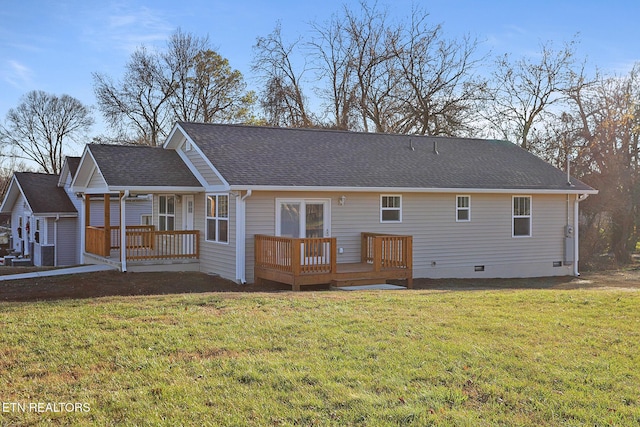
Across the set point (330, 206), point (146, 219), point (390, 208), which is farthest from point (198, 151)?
point (146, 219)

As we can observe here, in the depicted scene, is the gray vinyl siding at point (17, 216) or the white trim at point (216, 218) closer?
the white trim at point (216, 218)

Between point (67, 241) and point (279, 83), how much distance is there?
1668 cm

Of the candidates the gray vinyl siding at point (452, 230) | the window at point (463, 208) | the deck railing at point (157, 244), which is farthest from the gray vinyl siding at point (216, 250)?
the window at point (463, 208)

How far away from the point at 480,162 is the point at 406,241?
20.8ft

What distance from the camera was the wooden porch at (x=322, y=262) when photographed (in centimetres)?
1439

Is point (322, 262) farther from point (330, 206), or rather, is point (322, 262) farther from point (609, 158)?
point (609, 158)

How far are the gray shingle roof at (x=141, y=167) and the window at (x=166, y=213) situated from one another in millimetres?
1824

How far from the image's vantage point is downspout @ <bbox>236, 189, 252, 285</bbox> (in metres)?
15.4

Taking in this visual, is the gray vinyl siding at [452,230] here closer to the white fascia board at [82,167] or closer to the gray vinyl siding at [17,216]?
the white fascia board at [82,167]

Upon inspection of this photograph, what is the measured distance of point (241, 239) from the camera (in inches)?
608

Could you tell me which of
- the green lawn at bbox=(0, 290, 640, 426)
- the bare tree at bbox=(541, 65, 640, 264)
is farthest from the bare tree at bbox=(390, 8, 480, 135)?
the green lawn at bbox=(0, 290, 640, 426)

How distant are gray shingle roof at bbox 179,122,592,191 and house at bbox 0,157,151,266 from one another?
8.94 metres

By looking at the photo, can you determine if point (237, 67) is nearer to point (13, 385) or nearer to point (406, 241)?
point (406, 241)

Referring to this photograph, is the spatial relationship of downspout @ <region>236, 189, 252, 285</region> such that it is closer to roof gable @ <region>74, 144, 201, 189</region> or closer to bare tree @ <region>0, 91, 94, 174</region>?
roof gable @ <region>74, 144, 201, 189</region>
